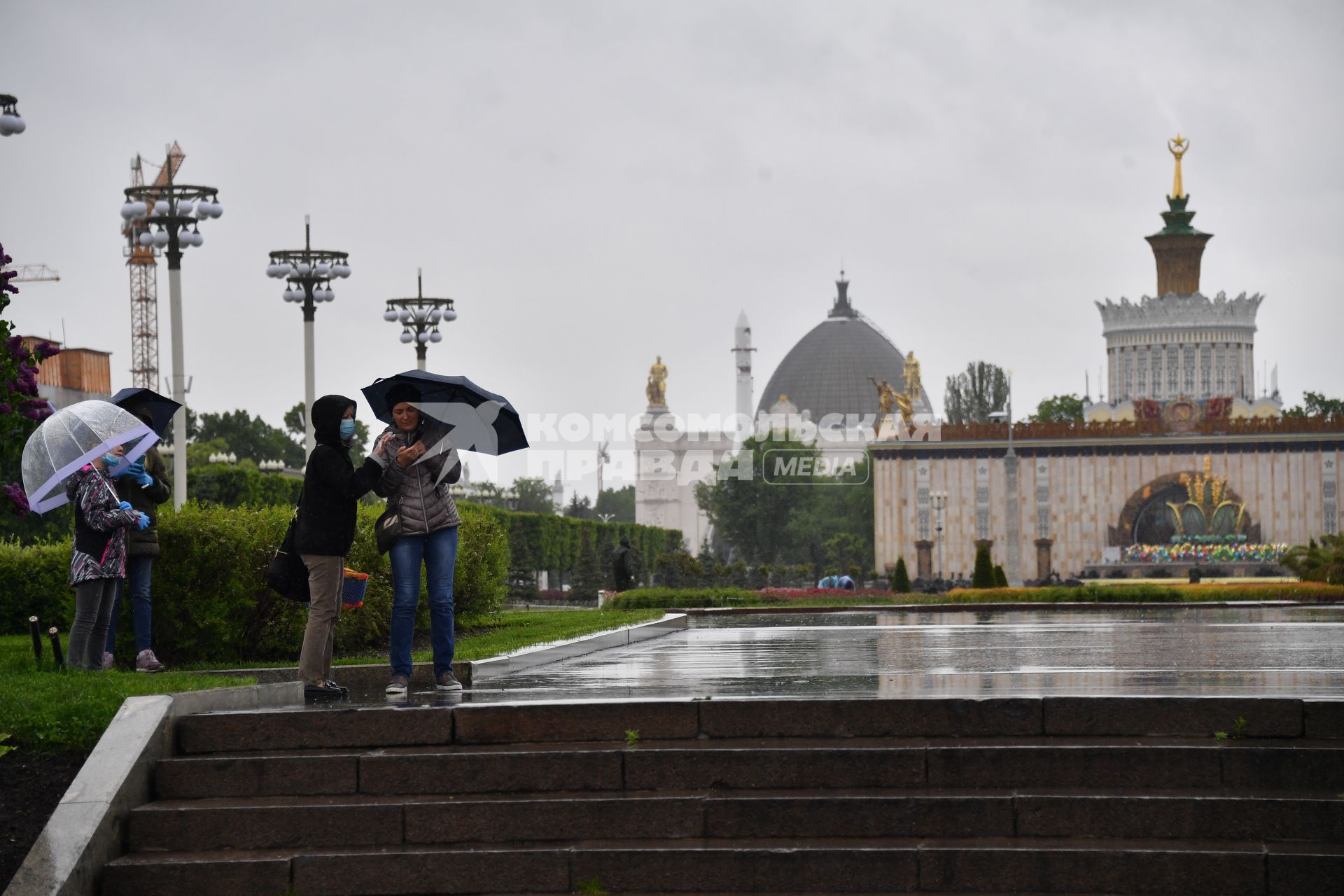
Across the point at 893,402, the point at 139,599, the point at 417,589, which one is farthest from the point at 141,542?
the point at 893,402

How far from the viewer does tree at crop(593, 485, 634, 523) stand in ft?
493

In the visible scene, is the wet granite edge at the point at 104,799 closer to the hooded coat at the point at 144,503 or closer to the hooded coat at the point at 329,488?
the hooded coat at the point at 329,488

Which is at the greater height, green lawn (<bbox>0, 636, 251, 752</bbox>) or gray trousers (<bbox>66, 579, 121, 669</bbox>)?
gray trousers (<bbox>66, 579, 121, 669</bbox>)

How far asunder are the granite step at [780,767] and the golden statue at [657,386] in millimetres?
87695

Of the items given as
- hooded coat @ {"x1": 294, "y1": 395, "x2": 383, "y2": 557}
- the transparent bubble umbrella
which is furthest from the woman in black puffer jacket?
the transparent bubble umbrella

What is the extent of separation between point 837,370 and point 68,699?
124m

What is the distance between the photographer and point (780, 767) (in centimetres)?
672

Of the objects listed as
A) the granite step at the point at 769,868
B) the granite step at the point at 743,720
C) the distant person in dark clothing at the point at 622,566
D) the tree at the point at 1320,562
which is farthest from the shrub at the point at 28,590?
the tree at the point at 1320,562

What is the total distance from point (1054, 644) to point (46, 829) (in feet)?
27.8

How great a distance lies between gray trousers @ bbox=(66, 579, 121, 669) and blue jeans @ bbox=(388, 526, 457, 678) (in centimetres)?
250

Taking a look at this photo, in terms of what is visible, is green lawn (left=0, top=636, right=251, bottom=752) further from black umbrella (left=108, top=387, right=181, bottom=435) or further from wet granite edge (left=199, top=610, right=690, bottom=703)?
black umbrella (left=108, top=387, right=181, bottom=435)

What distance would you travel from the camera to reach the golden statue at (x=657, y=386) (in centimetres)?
9481

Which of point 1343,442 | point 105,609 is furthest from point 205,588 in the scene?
point 1343,442

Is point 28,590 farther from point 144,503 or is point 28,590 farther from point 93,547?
point 93,547
